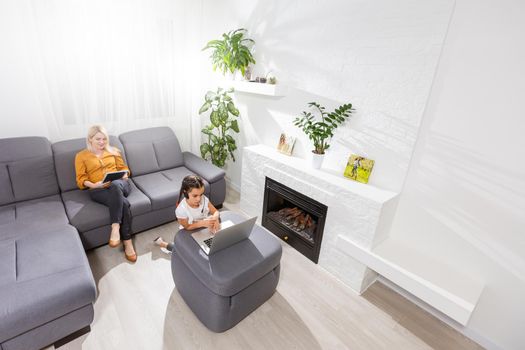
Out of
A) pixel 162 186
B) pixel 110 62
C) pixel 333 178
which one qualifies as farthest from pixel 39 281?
pixel 110 62

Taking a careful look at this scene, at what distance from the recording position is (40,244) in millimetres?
1815

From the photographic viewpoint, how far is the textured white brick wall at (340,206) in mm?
2010

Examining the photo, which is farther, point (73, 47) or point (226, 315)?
point (73, 47)

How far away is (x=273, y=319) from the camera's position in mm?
1898

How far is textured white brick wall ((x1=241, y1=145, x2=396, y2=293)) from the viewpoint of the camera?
6.59 feet

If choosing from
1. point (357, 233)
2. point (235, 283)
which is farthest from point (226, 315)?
point (357, 233)

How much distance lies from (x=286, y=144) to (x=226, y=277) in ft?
5.37

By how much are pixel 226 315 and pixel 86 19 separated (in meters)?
3.05

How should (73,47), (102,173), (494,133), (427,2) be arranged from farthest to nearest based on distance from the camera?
(73,47) < (102,173) < (427,2) < (494,133)

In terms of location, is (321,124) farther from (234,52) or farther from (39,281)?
(39,281)

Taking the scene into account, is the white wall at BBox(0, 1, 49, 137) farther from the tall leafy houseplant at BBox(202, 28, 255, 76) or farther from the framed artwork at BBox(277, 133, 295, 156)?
the framed artwork at BBox(277, 133, 295, 156)

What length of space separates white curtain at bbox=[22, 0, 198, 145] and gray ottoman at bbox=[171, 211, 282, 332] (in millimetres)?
1994

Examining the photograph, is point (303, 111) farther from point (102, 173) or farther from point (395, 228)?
point (102, 173)

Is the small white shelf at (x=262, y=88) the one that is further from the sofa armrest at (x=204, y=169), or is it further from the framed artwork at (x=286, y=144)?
the sofa armrest at (x=204, y=169)
